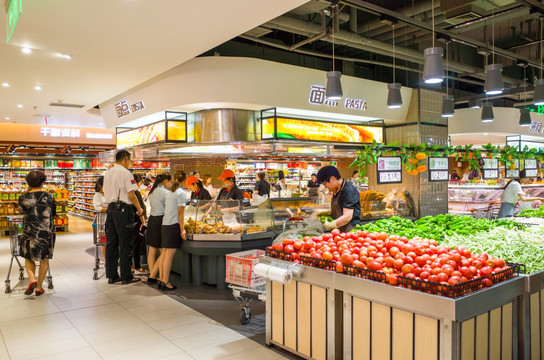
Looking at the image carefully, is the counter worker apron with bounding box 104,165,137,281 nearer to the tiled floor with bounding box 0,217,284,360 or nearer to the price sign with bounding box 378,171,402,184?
the tiled floor with bounding box 0,217,284,360

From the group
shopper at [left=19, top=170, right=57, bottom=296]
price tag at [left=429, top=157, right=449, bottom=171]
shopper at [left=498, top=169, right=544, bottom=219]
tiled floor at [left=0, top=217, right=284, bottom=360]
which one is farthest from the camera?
shopper at [left=498, top=169, right=544, bottom=219]

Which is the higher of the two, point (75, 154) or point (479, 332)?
point (75, 154)

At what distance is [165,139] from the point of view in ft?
26.2

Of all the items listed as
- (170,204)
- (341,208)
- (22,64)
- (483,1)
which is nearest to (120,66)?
(22,64)

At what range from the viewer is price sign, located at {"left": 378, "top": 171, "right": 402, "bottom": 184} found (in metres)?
7.82

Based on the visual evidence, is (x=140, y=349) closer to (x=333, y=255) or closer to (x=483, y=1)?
(x=333, y=255)

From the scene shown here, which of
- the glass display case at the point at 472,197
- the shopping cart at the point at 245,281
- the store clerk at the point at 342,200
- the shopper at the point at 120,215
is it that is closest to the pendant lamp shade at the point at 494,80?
the store clerk at the point at 342,200

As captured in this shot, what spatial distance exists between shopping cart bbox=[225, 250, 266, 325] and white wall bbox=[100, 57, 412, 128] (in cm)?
330

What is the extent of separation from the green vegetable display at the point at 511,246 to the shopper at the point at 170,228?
145 inches

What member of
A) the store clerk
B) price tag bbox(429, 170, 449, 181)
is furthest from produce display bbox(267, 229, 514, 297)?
price tag bbox(429, 170, 449, 181)

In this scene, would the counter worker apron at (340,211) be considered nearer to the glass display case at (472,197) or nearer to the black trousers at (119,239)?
→ the black trousers at (119,239)

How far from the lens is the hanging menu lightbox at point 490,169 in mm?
10086

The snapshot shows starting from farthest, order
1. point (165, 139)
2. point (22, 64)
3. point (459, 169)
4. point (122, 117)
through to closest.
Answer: point (459, 169), point (122, 117), point (165, 139), point (22, 64)

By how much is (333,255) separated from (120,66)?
5204mm
